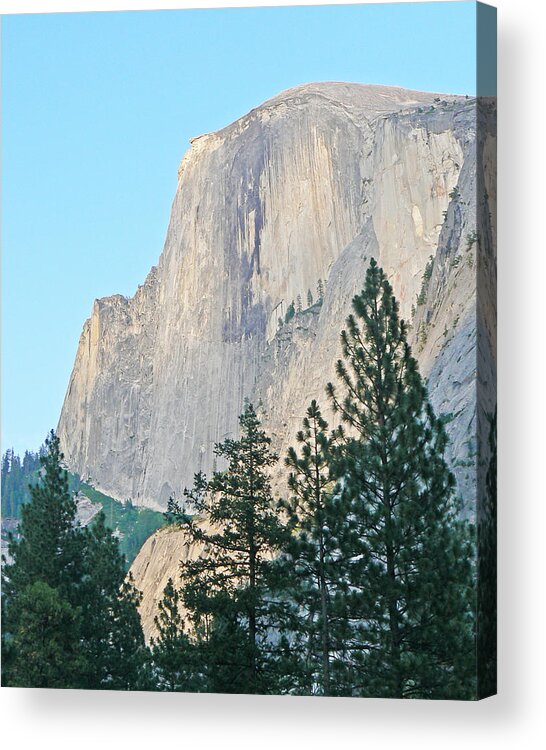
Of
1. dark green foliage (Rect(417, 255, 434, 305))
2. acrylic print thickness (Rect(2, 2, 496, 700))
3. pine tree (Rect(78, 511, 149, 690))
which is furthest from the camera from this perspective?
pine tree (Rect(78, 511, 149, 690))

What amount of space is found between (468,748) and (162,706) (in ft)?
8.25

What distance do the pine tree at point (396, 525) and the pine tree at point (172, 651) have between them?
1406 mm

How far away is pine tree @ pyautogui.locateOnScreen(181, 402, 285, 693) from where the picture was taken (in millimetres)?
14555

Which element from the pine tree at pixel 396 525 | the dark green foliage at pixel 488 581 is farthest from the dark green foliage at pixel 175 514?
the dark green foliage at pixel 488 581

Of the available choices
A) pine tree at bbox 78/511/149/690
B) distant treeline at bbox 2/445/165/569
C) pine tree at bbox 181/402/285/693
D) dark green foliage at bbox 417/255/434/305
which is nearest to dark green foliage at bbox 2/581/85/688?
pine tree at bbox 78/511/149/690

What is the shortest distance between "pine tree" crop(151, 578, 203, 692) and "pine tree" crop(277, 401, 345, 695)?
907 mm

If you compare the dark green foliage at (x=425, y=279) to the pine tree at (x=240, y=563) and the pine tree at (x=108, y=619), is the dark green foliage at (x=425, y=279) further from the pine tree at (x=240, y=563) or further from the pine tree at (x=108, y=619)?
the pine tree at (x=108, y=619)

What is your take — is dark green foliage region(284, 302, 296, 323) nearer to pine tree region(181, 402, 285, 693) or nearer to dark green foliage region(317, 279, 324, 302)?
dark green foliage region(317, 279, 324, 302)

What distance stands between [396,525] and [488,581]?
2.68ft

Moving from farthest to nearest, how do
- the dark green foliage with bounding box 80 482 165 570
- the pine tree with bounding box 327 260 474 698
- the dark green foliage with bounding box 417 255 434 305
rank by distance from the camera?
the dark green foliage with bounding box 80 482 165 570
the dark green foliage with bounding box 417 255 434 305
the pine tree with bounding box 327 260 474 698

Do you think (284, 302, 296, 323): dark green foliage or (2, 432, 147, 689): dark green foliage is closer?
(284, 302, 296, 323): dark green foliage

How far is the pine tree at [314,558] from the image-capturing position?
1427cm

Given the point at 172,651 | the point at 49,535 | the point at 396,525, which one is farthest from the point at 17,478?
the point at 396,525

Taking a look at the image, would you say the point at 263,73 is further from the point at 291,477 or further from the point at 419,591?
the point at 419,591
